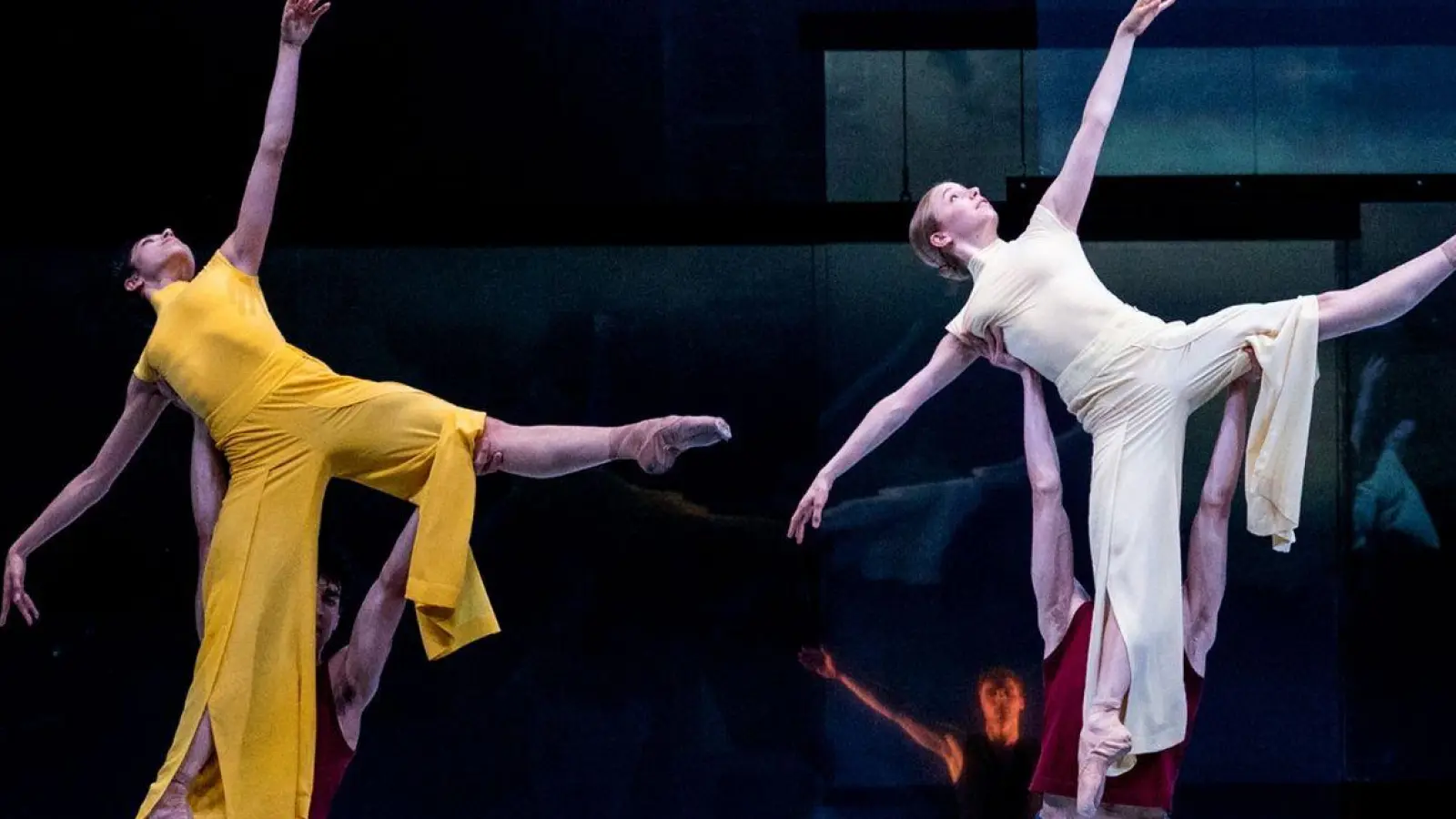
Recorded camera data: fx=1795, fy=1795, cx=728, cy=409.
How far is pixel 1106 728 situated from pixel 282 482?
1.75 metres

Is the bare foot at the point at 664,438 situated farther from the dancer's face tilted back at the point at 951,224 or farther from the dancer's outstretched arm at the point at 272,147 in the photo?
the dancer's outstretched arm at the point at 272,147

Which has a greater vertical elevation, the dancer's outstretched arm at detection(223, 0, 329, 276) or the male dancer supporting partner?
the dancer's outstretched arm at detection(223, 0, 329, 276)

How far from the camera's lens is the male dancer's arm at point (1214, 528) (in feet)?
12.2

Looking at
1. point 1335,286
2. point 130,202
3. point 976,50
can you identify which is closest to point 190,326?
point 130,202

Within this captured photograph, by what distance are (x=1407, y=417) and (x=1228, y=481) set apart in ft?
5.78

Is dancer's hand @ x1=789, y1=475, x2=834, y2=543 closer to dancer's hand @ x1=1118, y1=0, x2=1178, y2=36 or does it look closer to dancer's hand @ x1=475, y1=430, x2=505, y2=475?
dancer's hand @ x1=475, y1=430, x2=505, y2=475

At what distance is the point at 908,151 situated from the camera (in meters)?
5.08

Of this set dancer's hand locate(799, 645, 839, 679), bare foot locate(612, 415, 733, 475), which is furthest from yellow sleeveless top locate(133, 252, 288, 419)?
dancer's hand locate(799, 645, 839, 679)

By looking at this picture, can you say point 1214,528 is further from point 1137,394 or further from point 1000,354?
point 1000,354

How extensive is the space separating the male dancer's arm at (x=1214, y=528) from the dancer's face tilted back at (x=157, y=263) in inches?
90.7

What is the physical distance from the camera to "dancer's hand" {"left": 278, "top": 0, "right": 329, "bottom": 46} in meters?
3.93

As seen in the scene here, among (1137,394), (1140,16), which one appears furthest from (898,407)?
(1140,16)

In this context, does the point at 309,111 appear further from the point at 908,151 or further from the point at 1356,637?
the point at 1356,637

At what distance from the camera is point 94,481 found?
393 cm
